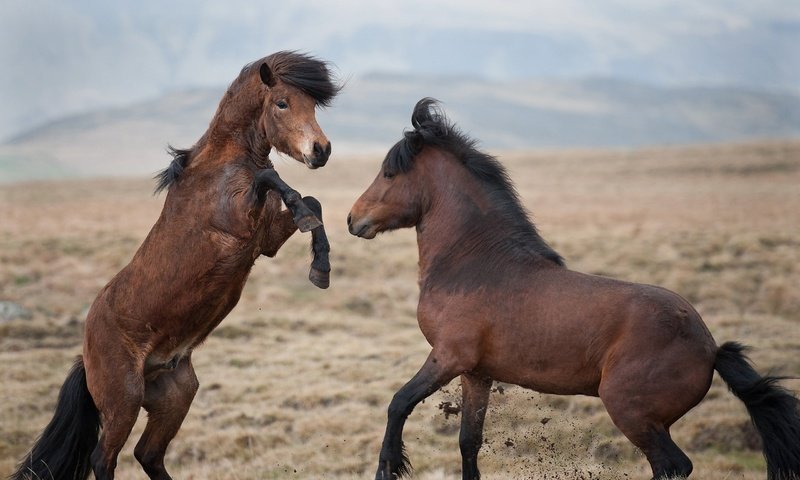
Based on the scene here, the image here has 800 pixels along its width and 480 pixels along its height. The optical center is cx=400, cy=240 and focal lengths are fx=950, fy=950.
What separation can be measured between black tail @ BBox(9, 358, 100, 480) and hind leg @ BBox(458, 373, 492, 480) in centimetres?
286

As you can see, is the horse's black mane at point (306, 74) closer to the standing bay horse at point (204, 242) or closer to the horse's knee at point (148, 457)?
the standing bay horse at point (204, 242)

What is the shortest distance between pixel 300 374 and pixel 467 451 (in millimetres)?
6856

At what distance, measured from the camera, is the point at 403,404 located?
611cm

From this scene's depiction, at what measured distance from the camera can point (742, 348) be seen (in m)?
5.99

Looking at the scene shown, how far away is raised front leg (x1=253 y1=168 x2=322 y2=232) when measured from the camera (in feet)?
21.4

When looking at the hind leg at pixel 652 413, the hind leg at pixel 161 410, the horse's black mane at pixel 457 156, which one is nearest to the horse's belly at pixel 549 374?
the hind leg at pixel 652 413

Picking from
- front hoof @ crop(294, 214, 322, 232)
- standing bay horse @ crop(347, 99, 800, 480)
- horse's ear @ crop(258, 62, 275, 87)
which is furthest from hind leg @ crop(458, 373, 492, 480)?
horse's ear @ crop(258, 62, 275, 87)

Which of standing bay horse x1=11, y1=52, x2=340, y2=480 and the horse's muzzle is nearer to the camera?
the horse's muzzle

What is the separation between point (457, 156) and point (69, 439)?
3.61 m

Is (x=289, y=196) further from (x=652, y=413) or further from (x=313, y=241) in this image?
(x=652, y=413)

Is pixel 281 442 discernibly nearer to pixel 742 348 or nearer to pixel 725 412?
pixel 725 412

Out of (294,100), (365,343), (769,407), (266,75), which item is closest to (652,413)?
(769,407)

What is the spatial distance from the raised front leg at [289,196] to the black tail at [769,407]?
111 inches

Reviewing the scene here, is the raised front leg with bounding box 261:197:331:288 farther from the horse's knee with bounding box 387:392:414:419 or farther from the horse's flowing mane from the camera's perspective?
the horse's knee with bounding box 387:392:414:419
